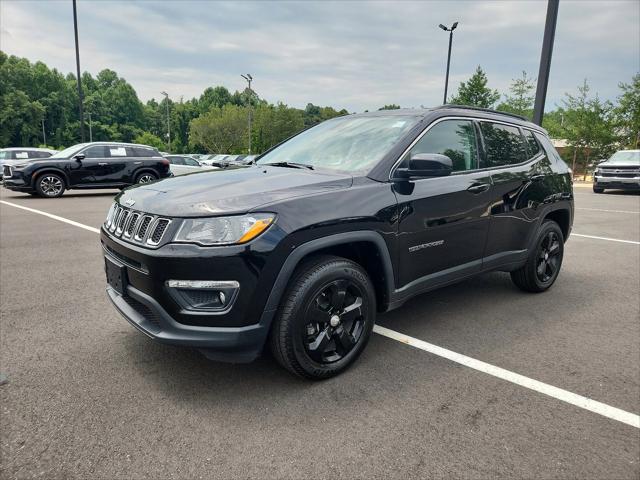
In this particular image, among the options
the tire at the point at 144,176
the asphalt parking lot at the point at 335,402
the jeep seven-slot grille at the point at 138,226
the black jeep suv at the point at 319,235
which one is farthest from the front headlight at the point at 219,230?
the tire at the point at 144,176

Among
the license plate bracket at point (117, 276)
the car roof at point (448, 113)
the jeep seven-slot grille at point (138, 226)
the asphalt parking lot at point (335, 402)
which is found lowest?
the asphalt parking lot at point (335, 402)

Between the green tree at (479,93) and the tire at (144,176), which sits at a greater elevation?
the green tree at (479,93)

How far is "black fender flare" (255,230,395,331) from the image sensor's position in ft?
8.11

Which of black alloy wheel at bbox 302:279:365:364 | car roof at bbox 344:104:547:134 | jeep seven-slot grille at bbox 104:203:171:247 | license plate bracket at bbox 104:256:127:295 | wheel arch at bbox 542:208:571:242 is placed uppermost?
car roof at bbox 344:104:547:134

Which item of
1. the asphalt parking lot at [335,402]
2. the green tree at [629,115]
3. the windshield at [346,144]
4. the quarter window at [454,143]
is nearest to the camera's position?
the asphalt parking lot at [335,402]

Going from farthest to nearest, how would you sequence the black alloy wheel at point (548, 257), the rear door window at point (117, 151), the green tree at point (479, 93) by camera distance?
the green tree at point (479, 93) → the rear door window at point (117, 151) → the black alloy wheel at point (548, 257)

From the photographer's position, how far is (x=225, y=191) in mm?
2625

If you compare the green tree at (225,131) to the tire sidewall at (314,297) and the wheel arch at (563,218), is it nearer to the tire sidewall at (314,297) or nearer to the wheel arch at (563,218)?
the wheel arch at (563,218)

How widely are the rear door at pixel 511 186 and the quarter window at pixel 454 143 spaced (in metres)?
0.17

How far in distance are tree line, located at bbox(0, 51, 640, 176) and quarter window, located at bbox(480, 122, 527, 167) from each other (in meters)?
1.66

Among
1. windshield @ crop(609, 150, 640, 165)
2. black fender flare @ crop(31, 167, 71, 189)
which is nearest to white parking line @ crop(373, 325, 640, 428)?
black fender flare @ crop(31, 167, 71, 189)

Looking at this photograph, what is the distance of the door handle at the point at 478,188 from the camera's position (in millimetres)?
3551

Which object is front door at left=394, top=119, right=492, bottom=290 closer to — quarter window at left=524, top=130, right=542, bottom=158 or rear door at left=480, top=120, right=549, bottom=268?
rear door at left=480, top=120, right=549, bottom=268

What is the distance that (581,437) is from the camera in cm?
229
